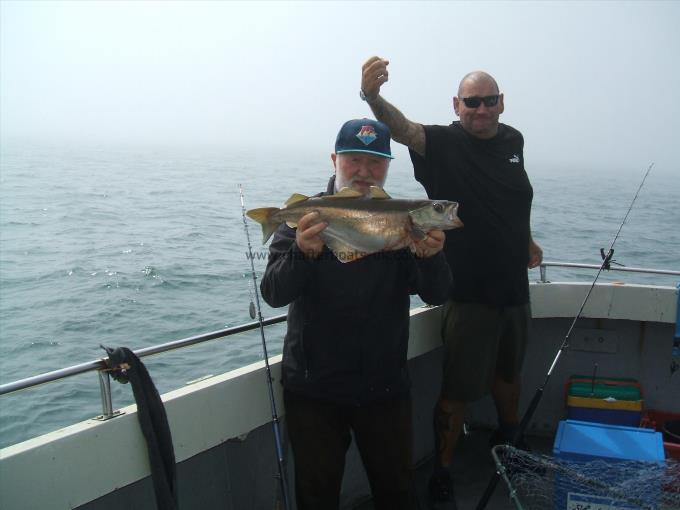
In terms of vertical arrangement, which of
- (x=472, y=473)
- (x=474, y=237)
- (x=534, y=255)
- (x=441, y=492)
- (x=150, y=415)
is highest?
(x=474, y=237)

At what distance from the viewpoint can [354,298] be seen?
9.84 ft

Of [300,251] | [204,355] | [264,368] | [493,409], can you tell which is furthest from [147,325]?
[300,251]

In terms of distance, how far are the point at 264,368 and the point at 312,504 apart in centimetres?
77

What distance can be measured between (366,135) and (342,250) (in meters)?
0.60

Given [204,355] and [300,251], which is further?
[204,355]

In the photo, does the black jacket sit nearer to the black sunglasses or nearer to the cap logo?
the cap logo

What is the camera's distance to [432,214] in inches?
118

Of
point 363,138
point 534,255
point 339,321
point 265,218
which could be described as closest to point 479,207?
point 534,255

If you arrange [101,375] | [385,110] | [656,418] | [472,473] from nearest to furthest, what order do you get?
[101,375], [385,110], [472,473], [656,418]

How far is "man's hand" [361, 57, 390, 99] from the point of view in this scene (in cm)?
373

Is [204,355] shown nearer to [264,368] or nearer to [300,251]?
[264,368]

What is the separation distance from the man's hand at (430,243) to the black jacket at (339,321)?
0.08 meters

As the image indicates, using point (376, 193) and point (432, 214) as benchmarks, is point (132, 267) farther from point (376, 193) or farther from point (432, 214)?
point (432, 214)

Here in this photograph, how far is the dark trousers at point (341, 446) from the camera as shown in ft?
9.93
